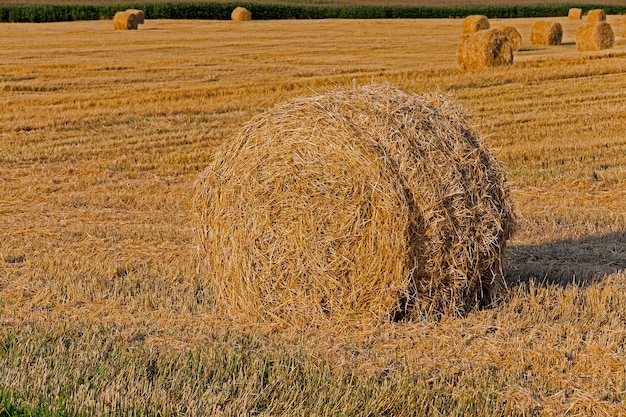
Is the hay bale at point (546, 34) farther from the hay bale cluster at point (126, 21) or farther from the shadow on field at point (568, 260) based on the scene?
the shadow on field at point (568, 260)

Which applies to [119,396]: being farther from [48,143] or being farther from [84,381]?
[48,143]

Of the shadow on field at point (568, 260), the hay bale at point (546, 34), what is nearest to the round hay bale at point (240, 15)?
the hay bale at point (546, 34)

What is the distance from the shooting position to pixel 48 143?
13.6 meters

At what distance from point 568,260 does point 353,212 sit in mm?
2473

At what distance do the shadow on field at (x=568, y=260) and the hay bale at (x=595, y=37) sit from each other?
63.8 feet

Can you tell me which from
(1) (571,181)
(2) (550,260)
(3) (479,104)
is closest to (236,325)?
(2) (550,260)

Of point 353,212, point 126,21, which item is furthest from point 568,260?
point 126,21

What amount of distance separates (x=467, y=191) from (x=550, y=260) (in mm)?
1823

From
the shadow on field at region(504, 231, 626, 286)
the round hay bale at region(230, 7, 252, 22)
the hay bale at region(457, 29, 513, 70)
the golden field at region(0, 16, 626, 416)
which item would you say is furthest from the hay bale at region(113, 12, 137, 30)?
the shadow on field at region(504, 231, 626, 286)

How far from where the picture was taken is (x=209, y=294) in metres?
6.55

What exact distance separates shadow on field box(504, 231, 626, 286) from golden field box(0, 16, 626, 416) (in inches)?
1.0

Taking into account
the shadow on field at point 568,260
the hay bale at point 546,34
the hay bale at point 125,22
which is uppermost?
the hay bale at point 125,22

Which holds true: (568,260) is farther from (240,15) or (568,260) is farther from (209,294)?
(240,15)

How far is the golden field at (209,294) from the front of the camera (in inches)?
180
